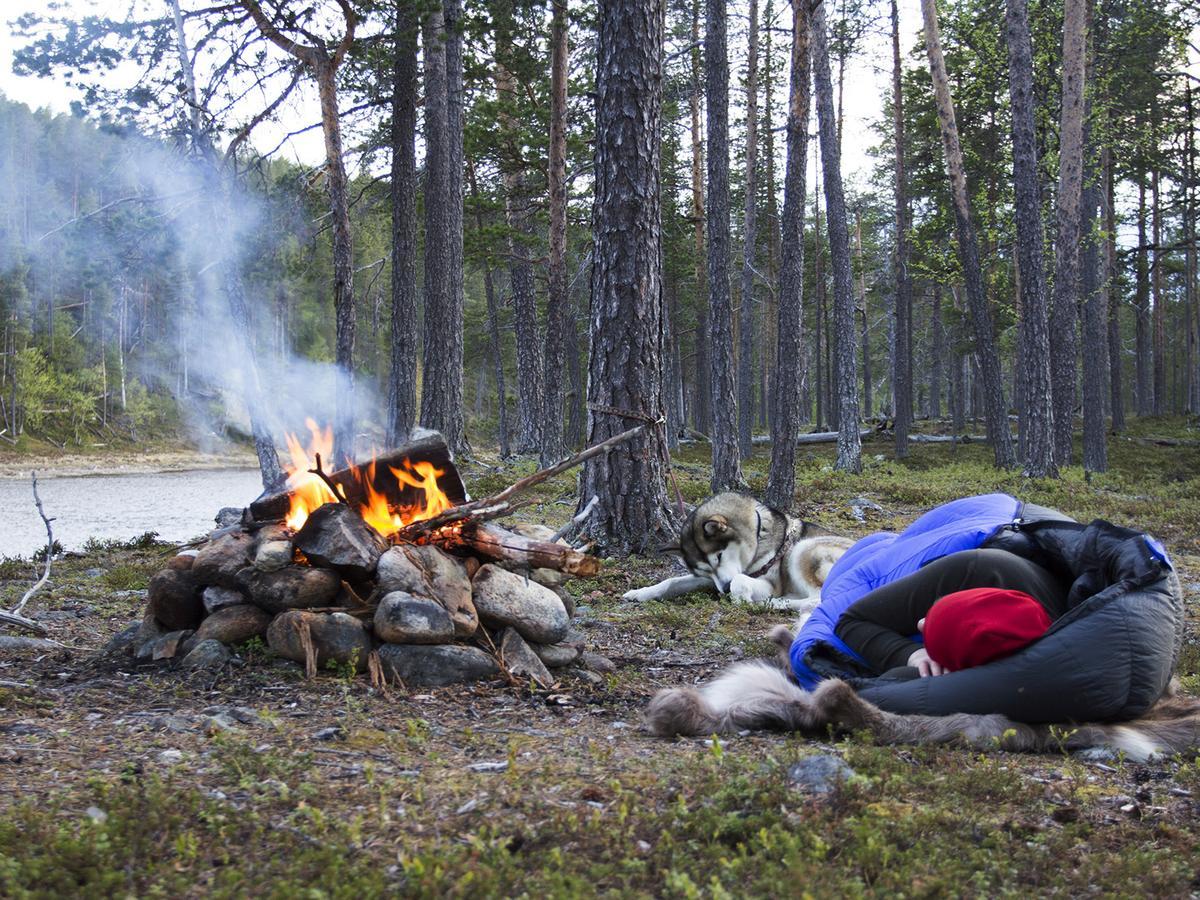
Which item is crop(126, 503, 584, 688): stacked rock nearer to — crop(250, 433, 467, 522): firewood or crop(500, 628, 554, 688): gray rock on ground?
crop(500, 628, 554, 688): gray rock on ground

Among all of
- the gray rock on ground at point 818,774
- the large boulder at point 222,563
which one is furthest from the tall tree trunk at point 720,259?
the gray rock on ground at point 818,774

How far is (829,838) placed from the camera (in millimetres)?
2770

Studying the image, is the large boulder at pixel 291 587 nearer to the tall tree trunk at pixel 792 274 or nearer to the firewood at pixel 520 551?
the firewood at pixel 520 551

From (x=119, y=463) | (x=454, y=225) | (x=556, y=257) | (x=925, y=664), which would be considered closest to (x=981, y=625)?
(x=925, y=664)

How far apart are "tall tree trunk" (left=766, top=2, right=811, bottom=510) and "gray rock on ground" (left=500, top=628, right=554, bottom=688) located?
291 inches

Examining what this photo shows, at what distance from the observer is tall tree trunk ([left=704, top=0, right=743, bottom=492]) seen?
48.2 ft

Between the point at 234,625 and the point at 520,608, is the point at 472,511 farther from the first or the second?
the point at 234,625

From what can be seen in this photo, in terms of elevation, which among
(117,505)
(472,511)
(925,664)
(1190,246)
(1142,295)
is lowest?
(117,505)

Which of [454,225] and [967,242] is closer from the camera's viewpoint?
[454,225]

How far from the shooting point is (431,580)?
5254 mm

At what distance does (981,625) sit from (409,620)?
295cm

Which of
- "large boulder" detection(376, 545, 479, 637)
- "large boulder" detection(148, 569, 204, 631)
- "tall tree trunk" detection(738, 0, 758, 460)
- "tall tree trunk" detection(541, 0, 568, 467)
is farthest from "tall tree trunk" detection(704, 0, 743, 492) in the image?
"large boulder" detection(148, 569, 204, 631)

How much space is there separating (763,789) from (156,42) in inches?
599

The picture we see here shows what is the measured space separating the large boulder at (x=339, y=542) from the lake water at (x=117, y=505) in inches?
231
